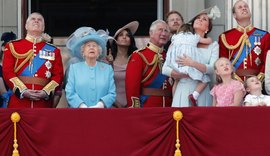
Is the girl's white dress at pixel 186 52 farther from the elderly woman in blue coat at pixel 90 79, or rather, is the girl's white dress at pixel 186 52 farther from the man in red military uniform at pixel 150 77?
the elderly woman in blue coat at pixel 90 79

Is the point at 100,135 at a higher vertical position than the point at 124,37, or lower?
lower

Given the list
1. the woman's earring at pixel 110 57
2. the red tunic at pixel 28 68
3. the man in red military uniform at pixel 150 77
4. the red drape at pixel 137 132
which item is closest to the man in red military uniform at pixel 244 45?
the man in red military uniform at pixel 150 77

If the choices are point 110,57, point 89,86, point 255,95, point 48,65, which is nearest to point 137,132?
point 89,86

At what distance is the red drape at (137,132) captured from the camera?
1004 centimetres

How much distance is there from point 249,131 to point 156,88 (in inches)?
47.8

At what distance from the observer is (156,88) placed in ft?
35.9

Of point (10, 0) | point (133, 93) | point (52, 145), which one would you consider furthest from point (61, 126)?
point (10, 0)

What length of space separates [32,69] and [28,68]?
36mm

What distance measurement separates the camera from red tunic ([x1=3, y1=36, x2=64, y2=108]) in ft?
35.0

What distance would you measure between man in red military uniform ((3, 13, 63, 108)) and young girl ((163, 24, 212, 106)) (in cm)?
101

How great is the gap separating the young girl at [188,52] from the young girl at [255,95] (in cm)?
43

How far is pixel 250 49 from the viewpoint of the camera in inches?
432

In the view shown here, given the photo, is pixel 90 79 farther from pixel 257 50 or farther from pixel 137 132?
pixel 257 50

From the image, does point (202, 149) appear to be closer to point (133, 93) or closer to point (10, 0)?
point (133, 93)
